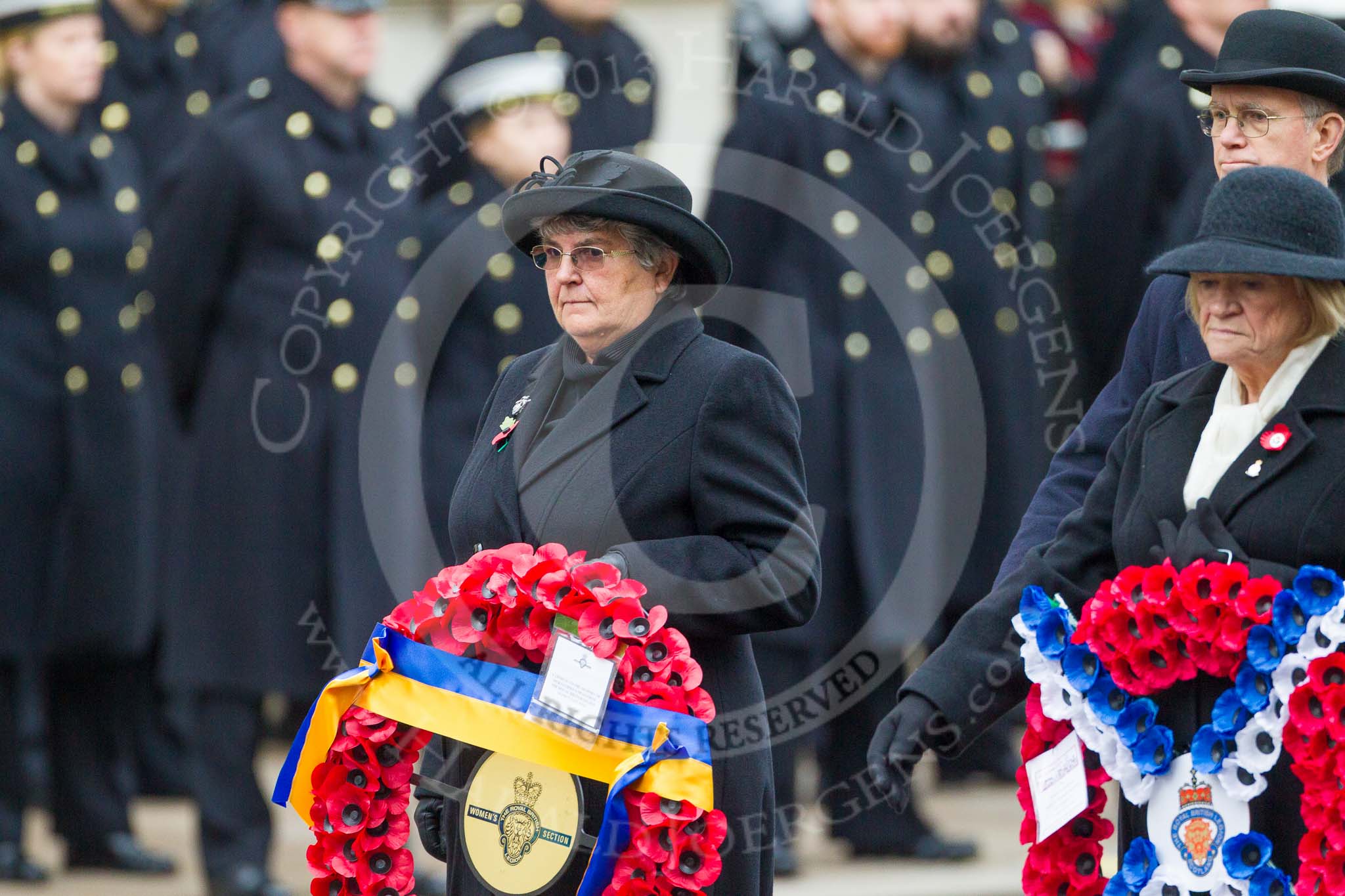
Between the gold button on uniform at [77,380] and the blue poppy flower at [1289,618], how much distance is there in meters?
4.93

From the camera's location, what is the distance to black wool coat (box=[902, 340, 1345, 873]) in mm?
3812

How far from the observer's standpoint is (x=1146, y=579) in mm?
3926

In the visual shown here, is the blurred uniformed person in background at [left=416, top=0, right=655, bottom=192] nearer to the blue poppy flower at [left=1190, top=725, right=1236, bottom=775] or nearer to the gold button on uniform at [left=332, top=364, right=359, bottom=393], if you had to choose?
the gold button on uniform at [left=332, top=364, right=359, bottom=393]

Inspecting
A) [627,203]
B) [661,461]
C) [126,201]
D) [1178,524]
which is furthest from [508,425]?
[126,201]

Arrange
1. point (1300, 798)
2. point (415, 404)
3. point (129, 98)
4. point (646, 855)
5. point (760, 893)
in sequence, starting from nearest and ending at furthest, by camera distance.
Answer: point (1300, 798), point (646, 855), point (760, 893), point (415, 404), point (129, 98)

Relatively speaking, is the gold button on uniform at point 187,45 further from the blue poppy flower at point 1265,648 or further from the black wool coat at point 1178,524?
the blue poppy flower at point 1265,648

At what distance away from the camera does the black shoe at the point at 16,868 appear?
7.34 metres

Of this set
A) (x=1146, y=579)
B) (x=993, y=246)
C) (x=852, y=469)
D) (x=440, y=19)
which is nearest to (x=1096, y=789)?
(x=1146, y=579)

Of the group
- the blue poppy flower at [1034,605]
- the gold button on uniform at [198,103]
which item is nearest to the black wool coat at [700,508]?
the blue poppy flower at [1034,605]

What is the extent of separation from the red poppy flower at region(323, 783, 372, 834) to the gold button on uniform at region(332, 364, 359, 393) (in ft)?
9.59

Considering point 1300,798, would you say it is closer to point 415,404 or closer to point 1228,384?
point 1228,384

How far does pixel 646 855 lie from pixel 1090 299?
13.9 feet

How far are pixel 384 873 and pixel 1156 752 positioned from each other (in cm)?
135

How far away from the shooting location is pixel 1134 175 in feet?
24.5
